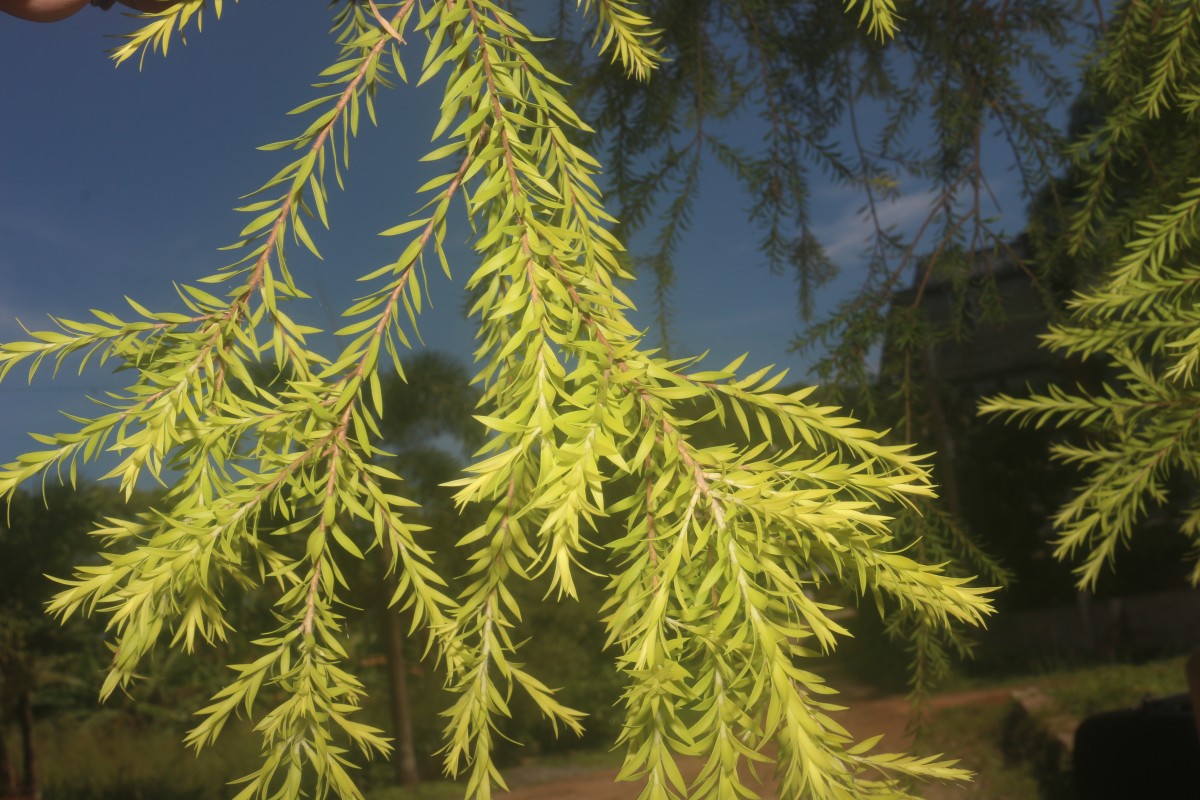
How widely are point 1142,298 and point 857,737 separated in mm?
439

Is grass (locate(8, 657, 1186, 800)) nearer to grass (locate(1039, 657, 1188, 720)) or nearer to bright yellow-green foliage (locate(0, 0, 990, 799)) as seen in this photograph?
grass (locate(1039, 657, 1188, 720))

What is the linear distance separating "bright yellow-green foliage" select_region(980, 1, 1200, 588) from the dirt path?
0.72 feet

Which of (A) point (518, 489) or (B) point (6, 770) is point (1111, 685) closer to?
(A) point (518, 489)

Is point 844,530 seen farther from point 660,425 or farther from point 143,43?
point 143,43

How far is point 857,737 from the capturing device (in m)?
0.75

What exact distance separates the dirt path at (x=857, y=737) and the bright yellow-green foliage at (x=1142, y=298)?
22 centimetres

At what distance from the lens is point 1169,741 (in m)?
0.76

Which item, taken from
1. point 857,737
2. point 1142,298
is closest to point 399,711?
point 857,737

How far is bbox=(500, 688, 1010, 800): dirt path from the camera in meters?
0.65

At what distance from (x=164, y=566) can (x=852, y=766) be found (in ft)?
0.66

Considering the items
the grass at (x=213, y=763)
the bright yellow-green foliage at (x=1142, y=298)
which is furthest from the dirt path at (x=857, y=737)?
the bright yellow-green foliage at (x=1142, y=298)

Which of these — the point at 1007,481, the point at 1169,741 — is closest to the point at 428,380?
the point at 1007,481

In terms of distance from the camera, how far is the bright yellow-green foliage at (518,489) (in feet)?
0.71

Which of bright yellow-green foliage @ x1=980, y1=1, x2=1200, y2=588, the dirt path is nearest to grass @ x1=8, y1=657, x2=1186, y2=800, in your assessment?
the dirt path
